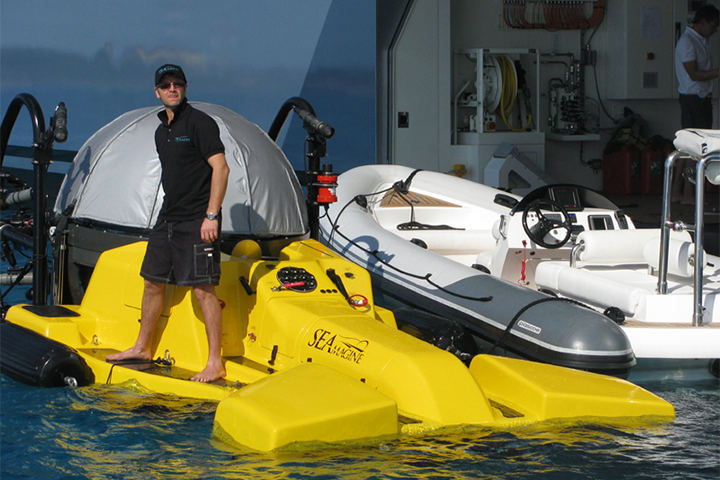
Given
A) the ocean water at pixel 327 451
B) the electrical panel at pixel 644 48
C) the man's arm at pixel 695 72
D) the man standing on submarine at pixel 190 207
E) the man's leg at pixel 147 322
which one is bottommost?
the ocean water at pixel 327 451

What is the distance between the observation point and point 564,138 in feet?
35.3

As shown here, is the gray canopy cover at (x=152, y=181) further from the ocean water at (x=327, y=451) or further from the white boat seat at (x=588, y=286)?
the white boat seat at (x=588, y=286)

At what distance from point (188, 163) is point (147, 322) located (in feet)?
2.69

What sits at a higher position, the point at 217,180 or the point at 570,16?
the point at 570,16

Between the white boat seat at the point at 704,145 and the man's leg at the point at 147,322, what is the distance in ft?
9.22

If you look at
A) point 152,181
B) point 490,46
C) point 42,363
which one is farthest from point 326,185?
point 490,46

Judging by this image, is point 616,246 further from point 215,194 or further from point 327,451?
point 327,451

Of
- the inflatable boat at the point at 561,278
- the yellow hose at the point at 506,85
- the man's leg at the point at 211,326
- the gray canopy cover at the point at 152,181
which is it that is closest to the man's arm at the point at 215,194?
the man's leg at the point at 211,326

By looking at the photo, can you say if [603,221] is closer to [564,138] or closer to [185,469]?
[185,469]

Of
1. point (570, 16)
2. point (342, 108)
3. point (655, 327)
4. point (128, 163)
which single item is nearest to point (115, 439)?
point (128, 163)

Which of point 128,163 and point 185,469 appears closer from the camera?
point 185,469

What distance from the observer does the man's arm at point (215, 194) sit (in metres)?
3.61

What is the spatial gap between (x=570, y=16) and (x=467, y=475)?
9479 mm

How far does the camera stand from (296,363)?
3.57 m
